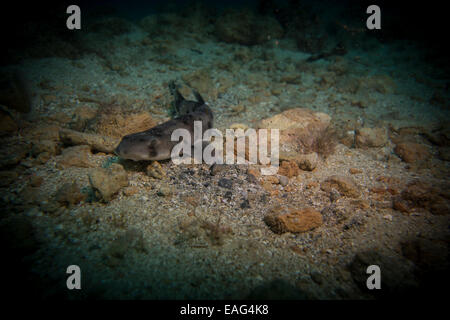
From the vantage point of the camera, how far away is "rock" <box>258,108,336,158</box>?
206 inches

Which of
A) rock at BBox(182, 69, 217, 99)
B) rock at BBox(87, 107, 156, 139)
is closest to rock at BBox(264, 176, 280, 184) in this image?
rock at BBox(87, 107, 156, 139)

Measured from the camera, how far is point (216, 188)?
13.8 ft

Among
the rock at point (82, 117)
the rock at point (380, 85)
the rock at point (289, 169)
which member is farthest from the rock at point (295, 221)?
the rock at point (380, 85)

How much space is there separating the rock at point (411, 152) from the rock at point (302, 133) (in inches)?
67.8

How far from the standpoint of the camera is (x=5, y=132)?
4691mm

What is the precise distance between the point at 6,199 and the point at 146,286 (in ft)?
9.98

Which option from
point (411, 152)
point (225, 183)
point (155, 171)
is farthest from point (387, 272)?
point (155, 171)

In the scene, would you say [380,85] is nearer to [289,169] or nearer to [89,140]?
[289,169]

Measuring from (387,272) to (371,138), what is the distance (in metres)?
4.10

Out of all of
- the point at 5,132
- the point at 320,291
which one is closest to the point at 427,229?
the point at 320,291

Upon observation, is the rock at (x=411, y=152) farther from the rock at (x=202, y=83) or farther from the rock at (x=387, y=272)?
the rock at (x=202, y=83)

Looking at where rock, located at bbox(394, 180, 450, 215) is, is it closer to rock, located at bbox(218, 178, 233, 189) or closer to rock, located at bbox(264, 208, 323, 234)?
rock, located at bbox(264, 208, 323, 234)
